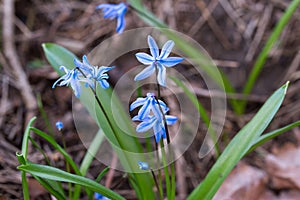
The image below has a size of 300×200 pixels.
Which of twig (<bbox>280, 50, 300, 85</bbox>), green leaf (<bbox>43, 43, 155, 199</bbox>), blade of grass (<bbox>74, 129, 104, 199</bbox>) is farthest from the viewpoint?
twig (<bbox>280, 50, 300, 85</bbox>)

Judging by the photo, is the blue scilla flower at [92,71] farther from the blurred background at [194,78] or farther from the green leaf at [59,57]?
the blurred background at [194,78]

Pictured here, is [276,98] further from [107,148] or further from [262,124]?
[107,148]

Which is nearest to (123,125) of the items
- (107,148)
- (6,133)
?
(107,148)

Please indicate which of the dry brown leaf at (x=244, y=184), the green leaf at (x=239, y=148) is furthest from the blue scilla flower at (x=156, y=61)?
the dry brown leaf at (x=244, y=184)

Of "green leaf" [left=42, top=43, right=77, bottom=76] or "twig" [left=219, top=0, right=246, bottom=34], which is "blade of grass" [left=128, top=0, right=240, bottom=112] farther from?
"twig" [left=219, top=0, right=246, bottom=34]

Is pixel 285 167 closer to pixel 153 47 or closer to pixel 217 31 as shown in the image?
pixel 217 31

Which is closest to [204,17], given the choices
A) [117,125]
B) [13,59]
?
[13,59]

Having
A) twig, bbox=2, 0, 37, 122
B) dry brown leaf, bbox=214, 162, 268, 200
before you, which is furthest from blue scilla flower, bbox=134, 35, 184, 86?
twig, bbox=2, 0, 37, 122
